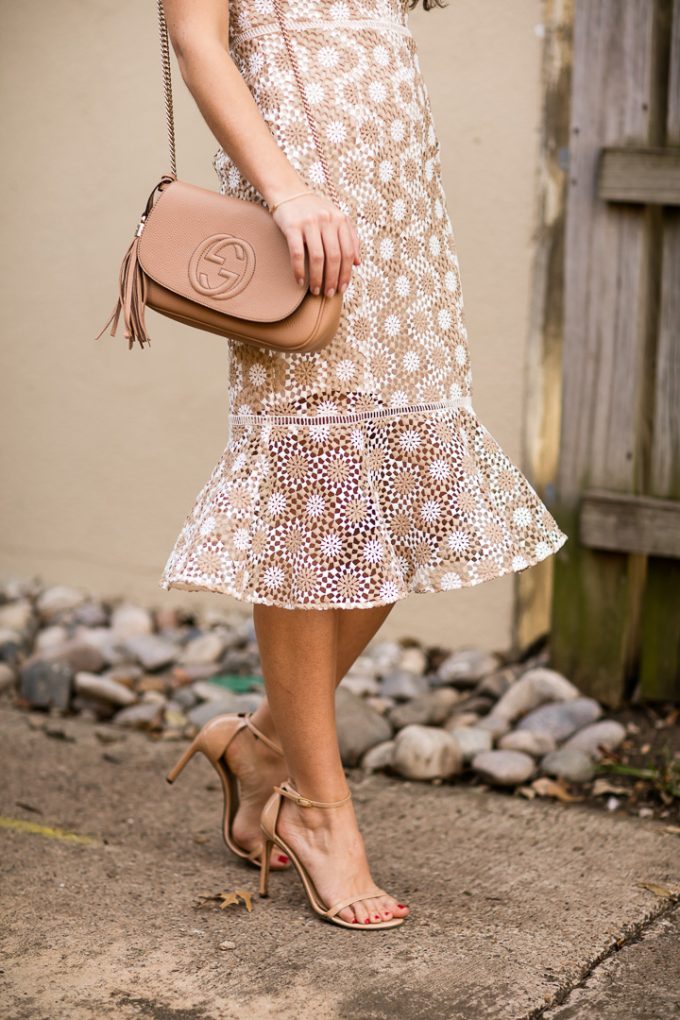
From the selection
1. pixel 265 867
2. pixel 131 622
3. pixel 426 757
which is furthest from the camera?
pixel 131 622

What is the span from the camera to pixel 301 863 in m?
2.21

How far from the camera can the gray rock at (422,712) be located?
3316mm

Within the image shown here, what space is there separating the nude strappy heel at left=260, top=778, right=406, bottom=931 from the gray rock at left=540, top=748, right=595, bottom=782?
79cm

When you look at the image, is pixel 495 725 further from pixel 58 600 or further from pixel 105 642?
pixel 58 600

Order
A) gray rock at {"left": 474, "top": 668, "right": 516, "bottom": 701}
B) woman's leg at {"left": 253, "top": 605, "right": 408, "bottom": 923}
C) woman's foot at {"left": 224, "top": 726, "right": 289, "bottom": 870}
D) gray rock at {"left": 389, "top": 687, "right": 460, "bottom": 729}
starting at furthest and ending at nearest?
gray rock at {"left": 474, "top": 668, "right": 516, "bottom": 701}
gray rock at {"left": 389, "top": 687, "right": 460, "bottom": 729}
woman's foot at {"left": 224, "top": 726, "right": 289, "bottom": 870}
woman's leg at {"left": 253, "top": 605, "right": 408, "bottom": 923}

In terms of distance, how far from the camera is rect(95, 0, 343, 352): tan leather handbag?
1913 millimetres

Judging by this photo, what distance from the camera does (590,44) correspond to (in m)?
3.10

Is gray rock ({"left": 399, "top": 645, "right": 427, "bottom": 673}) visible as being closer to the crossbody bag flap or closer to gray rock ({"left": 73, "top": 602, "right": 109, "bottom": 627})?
gray rock ({"left": 73, "top": 602, "right": 109, "bottom": 627})

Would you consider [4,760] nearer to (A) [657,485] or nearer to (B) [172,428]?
(B) [172,428]

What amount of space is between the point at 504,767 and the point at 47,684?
1330 millimetres

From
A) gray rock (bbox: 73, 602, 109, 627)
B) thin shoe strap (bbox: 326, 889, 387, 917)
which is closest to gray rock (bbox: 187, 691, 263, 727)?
gray rock (bbox: 73, 602, 109, 627)

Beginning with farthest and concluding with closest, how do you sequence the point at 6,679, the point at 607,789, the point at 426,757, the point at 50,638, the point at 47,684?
the point at 50,638 → the point at 6,679 → the point at 47,684 → the point at 426,757 → the point at 607,789

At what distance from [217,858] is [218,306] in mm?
1137

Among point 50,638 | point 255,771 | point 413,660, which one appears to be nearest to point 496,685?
point 413,660
